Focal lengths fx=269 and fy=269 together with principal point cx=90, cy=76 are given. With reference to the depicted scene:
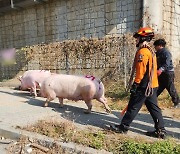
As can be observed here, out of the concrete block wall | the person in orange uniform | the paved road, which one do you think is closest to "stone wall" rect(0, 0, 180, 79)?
the concrete block wall

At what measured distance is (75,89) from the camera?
648 centimetres

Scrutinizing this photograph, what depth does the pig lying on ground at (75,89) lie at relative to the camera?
20.5 feet

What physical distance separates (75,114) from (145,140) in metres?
2.42

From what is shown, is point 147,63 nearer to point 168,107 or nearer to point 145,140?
point 145,140

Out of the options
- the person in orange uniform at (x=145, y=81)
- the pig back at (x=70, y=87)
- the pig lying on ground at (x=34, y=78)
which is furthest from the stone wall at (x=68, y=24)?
the person in orange uniform at (x=145, y=81)

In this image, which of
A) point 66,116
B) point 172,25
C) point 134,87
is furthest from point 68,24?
point 134,87

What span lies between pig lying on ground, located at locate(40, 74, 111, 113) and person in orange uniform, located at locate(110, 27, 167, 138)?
1.81m

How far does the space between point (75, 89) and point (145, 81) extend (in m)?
2.44

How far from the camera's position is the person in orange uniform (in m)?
4.34

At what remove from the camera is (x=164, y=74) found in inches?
238

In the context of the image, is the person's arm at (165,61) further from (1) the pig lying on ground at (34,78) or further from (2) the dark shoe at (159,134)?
(1) the pig lying on ground at (34,78)

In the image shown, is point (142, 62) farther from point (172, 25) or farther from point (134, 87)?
point (172, 25)

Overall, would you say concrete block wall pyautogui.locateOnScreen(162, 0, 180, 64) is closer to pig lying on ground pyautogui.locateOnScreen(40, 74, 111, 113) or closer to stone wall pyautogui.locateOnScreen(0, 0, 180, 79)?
stone wall pyautogui.locateOnScreen(0, 0, 180, 79)

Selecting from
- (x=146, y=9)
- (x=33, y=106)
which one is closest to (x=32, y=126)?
(x=33, y=106)
